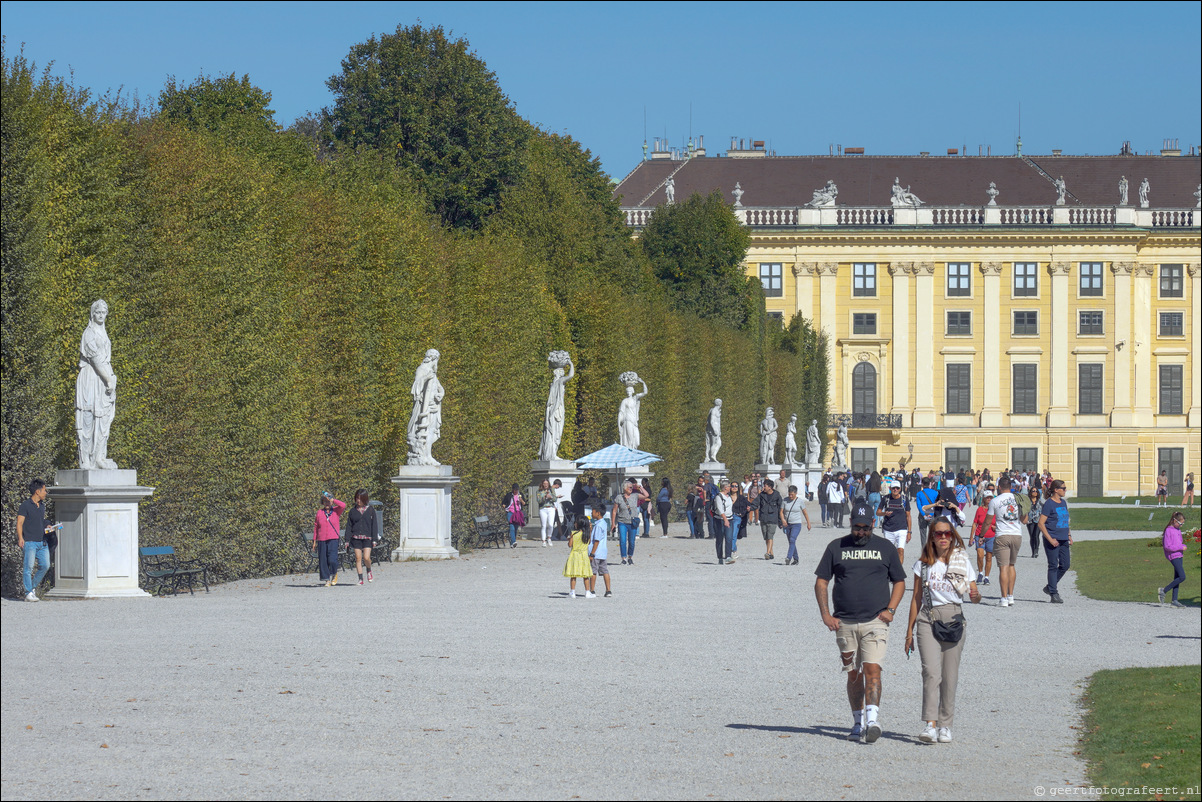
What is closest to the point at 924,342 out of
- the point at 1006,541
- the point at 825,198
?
the point at 825,198

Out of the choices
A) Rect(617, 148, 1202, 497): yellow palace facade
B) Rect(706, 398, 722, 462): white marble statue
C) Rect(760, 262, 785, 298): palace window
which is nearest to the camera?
Rect(706, 398, 722, 462): white marble statue

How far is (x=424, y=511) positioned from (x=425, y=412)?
1.81m

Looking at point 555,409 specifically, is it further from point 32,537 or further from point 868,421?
point 868,421

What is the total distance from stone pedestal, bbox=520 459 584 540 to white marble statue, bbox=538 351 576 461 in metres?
0.32

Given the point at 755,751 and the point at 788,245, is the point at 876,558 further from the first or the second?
the point at 788,245

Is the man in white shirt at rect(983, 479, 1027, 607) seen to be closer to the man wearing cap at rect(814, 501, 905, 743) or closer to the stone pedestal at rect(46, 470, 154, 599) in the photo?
the man wearing cap at rect(814, 501, 905, 743)

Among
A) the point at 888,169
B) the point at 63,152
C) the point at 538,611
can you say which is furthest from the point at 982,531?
the point at 888,169

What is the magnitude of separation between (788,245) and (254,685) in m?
84.0

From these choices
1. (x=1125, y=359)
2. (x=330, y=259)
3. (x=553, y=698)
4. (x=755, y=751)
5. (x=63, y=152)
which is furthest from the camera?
(x=1125, y=359)

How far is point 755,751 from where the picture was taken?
33.6 ft

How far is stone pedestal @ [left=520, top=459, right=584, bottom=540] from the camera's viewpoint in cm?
3719

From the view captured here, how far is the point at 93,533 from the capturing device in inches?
749

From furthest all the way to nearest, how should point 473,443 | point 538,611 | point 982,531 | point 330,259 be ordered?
point 473,443
point 330,259
point 982,531
point 538,611

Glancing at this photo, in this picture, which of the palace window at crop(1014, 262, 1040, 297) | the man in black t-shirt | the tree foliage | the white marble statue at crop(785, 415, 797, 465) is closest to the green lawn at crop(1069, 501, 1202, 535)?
the white marble statue at crop(785, 415, 797, 465)
